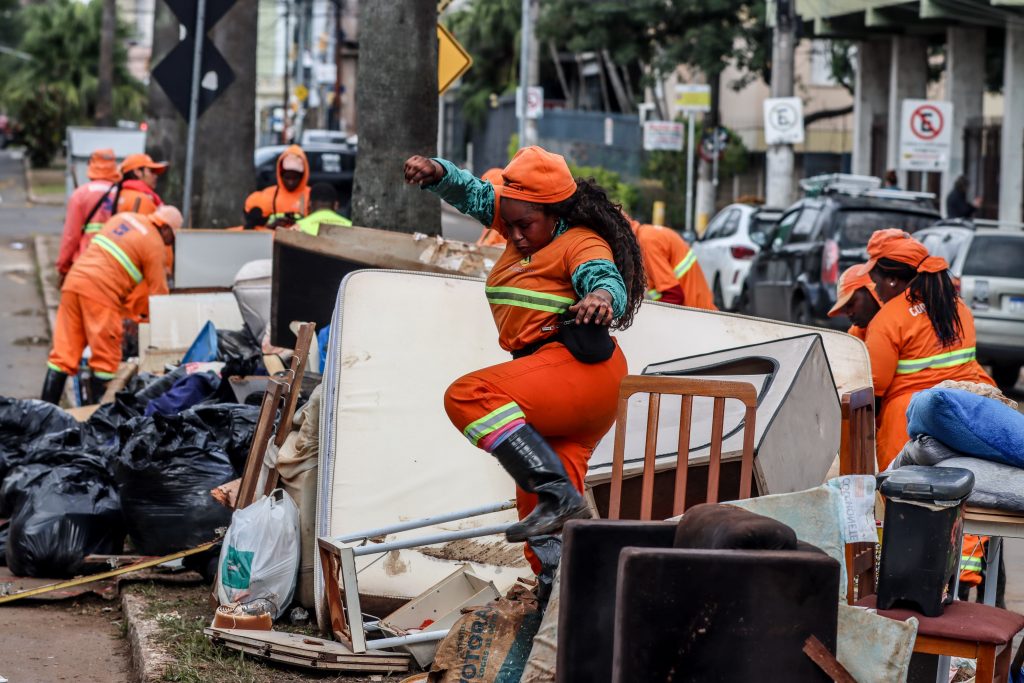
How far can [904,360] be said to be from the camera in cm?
591

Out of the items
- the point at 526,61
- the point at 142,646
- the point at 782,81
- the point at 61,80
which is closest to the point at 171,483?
the point at 142,646

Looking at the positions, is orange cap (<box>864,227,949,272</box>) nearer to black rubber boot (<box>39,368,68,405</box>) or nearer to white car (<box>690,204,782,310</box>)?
black rubber boot (<box>39,368,68,405</box>)

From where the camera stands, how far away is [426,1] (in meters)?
7.86

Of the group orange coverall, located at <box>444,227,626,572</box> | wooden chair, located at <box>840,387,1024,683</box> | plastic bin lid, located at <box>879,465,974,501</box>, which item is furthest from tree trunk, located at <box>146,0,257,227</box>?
plastic bin lid, located at <box>879,465,974,501</box>

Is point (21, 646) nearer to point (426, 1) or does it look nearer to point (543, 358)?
point (543, 358)

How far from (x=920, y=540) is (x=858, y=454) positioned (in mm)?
869

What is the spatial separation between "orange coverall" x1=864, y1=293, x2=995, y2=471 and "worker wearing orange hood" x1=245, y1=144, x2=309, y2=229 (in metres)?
6.51

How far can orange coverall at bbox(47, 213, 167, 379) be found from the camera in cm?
919

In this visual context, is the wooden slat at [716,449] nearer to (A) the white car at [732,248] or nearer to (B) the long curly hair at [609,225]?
(B) the long curly hair at [609,225]

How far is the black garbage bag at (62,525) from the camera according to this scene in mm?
6391

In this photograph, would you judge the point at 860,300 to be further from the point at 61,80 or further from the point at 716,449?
the point at 61,80

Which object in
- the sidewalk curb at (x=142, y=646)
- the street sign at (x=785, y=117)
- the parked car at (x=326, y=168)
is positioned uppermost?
the street sign at (x=785, y=117)

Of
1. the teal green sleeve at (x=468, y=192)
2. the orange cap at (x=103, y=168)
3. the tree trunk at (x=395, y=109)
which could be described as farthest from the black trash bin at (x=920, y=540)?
the orange cap at (x=103, y=168)

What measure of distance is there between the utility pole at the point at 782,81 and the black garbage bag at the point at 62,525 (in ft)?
55.6
